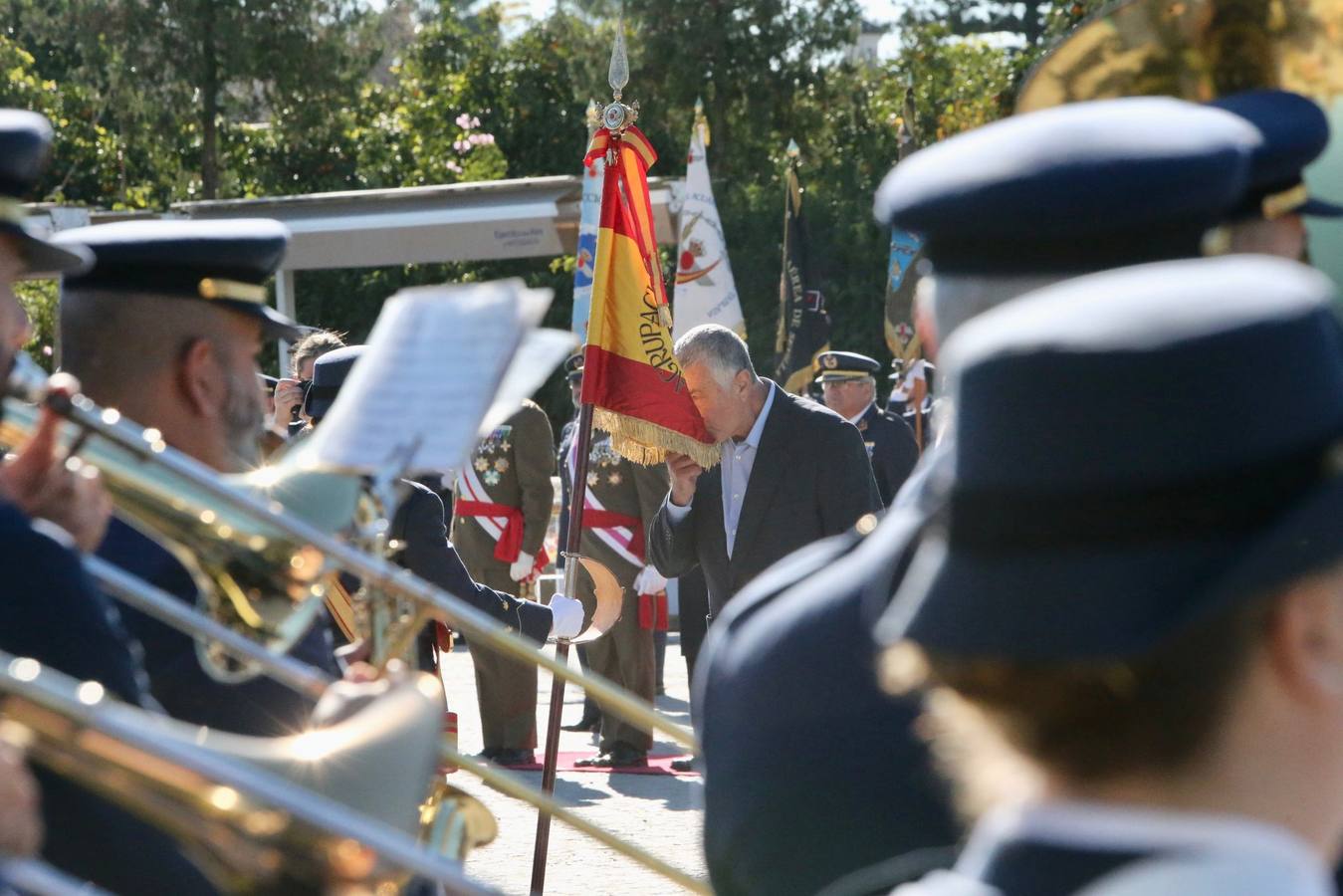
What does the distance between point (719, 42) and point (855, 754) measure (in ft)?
87.1

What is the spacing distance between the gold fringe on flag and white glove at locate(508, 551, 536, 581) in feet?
10.7

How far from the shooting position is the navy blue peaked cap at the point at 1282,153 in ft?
7.09

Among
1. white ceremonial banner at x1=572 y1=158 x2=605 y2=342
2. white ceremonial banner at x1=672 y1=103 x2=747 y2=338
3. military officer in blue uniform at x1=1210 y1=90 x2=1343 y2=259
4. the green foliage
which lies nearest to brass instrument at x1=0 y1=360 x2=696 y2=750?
military officer in blue uniform at x1=1210 y1=90 x2=1343 y2=259

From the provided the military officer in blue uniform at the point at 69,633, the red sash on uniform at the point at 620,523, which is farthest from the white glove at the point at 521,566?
the military officer in blue uniform at the point at 69,633

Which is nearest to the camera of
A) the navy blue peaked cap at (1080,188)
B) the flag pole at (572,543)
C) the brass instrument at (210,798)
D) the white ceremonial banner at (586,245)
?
the brass instrument at (210,798)

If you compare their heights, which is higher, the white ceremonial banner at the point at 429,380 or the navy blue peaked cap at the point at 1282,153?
the navy blue peaked cap at the point at 1282,153

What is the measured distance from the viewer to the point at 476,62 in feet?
97.4

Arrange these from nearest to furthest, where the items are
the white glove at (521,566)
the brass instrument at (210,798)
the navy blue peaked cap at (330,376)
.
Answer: the brass instrument at (210,798), the navy blue peaked cap at (330,376), the white glove at (521,566)

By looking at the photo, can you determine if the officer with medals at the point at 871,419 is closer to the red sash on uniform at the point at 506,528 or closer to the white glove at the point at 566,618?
the red sash on uniform at the point at 506,528

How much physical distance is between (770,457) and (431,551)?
1.57 m

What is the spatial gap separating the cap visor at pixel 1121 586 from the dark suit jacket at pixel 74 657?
4.22ft

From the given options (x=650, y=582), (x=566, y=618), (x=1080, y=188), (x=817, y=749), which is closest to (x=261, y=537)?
(x=817, y=749)

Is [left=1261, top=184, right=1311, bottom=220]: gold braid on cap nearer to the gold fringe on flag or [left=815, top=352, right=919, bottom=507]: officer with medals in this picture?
the gold fringe on flag

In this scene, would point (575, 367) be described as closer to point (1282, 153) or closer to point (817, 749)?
point (1282, 153)
